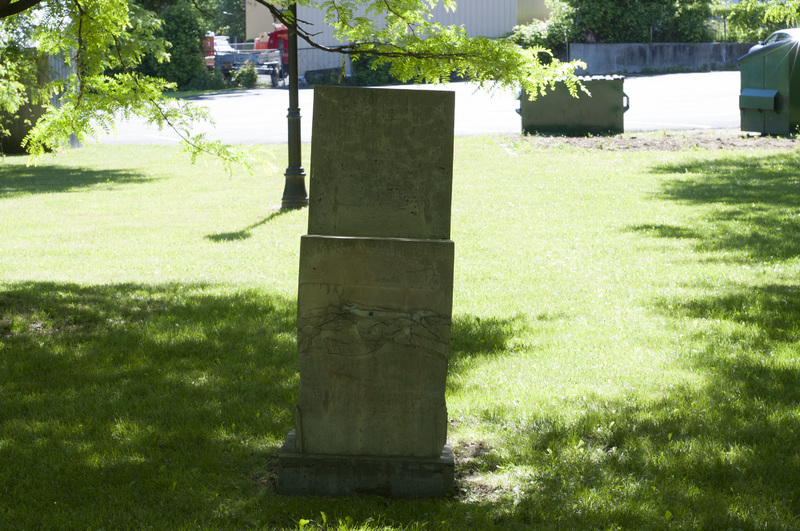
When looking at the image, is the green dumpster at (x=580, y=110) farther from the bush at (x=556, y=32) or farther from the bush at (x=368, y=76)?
the bush at (x=556, y=32)

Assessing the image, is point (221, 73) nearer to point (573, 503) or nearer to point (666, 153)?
point (666, 153)

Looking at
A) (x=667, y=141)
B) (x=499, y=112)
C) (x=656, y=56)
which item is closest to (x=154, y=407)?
(x=667, y=141)

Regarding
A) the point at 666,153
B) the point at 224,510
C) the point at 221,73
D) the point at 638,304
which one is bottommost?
the point at 224,510

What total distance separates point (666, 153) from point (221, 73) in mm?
30685

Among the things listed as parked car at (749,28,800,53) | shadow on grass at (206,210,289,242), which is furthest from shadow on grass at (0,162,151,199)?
parked car at (749,28,800,53)

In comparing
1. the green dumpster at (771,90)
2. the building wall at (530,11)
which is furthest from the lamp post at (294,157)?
the building wall at (530,11)

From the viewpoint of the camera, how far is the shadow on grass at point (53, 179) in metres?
15.6

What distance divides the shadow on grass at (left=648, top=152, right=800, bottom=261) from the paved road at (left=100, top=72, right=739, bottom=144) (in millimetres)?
4541

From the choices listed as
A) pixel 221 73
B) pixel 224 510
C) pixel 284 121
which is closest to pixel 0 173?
pixel 284 121

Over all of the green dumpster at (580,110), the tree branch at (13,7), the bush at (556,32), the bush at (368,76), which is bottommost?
the tree branch at (13,7)

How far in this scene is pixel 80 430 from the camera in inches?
187

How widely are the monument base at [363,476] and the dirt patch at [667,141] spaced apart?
1359 centimetres

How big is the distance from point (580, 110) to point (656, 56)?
66.3 feet

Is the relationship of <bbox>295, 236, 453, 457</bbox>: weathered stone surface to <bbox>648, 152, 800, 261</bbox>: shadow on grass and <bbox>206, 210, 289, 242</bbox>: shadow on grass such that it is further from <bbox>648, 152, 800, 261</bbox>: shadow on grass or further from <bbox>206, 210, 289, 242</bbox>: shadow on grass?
<bbox>206, 210, 289, 242</bbox>: shadow on grass
